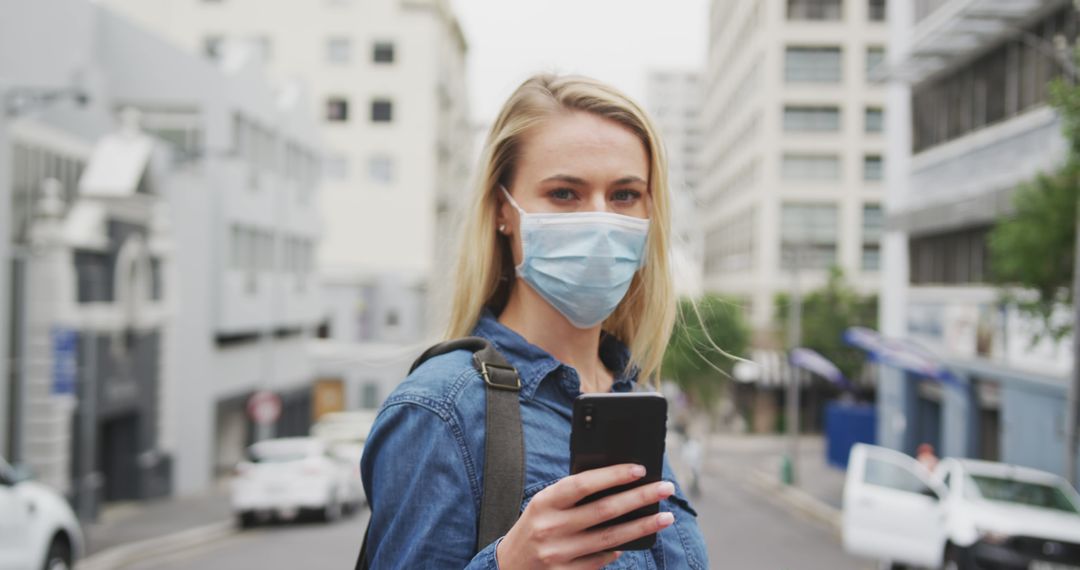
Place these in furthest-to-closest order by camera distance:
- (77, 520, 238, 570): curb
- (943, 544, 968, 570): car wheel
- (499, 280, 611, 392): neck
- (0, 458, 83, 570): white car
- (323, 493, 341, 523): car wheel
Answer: (323, 493, 341, 523): car wheel, (77, 520, 238, 570): curb, (943, 544, 968, 570): car wheel, (0, 458, 83, 570): white car, (499, 280, 611, 392): neck

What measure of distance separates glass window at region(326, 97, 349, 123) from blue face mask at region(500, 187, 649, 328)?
167 feet

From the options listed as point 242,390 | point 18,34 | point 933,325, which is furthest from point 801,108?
point 18,34

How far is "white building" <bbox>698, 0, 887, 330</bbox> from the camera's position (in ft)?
171

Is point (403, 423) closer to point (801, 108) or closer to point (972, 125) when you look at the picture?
point (972, 125)

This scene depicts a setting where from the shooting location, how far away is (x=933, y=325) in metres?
26.5

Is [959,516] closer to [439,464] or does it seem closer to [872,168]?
[439,464]

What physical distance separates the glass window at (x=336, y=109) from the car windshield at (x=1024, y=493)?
42.6m

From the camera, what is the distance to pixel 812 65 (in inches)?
2058

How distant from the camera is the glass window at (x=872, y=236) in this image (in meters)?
53.7

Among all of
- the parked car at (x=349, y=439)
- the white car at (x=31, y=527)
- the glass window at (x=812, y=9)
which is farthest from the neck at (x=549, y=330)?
the glass window at (x=812, y=9)

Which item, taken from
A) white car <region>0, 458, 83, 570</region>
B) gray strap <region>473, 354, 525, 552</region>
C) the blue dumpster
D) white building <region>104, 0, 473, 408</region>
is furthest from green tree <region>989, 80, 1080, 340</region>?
white building <region>104, 0, 473, 408</region>

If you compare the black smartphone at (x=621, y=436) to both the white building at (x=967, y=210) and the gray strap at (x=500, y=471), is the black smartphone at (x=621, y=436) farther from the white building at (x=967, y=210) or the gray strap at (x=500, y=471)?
the white building at (x=967, y=210)

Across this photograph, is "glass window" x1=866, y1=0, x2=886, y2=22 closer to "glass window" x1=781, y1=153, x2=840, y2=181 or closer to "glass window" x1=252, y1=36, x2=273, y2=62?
"glass window" x1=781, y1=153, x2=840, y2=181

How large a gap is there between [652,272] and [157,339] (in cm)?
2401
